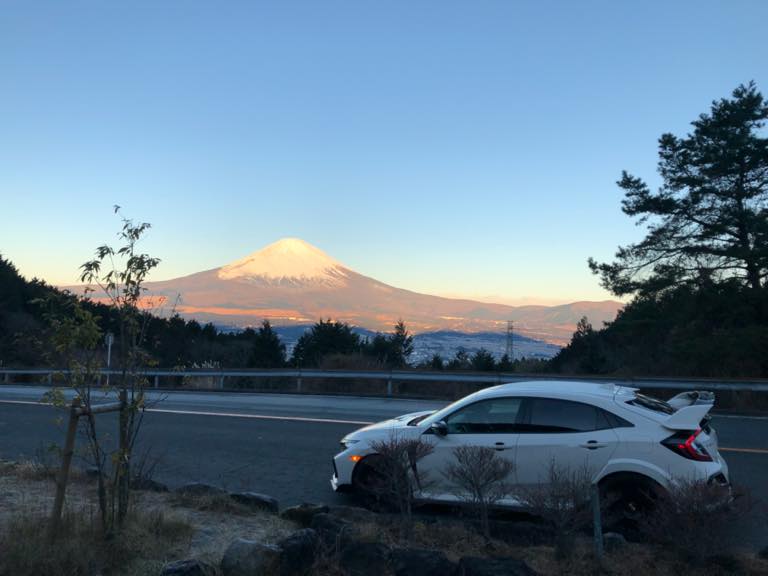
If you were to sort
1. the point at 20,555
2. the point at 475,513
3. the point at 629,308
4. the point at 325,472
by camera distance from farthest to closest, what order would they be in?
the point at 629,308 → the point at 325,472 → the point at 475,513 → the point at 20,555

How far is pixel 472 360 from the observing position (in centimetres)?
3844

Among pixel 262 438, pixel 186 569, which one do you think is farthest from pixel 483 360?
pixel 186 569

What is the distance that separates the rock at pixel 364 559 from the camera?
472 centimetres

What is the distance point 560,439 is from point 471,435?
0.87 m

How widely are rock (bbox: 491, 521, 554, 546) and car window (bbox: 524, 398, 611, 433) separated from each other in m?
1.20

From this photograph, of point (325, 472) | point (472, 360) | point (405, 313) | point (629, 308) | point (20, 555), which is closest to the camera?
point (20, 555)

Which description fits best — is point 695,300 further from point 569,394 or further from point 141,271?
point 141,271

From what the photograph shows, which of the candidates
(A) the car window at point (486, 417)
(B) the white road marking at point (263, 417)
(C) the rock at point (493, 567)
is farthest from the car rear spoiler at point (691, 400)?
(B) the white road marking at point (263, 417)

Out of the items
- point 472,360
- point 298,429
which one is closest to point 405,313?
point 472,360

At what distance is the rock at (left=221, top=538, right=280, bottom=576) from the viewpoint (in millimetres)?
4676

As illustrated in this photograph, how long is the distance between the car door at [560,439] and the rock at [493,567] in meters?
1.90

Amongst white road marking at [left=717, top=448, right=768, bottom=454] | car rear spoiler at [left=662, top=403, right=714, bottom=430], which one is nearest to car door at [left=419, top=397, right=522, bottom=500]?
car rear spoiler at [left=662, top=403, right=714, bottom=430]

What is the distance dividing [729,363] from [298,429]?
15.5m

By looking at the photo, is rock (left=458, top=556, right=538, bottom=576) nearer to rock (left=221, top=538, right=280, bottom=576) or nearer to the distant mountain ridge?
rock (left=221, top=538, right=280, bottom=576)
